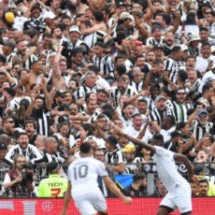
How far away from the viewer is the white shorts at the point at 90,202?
71.9 feet

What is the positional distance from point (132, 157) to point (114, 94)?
2746 millimetres

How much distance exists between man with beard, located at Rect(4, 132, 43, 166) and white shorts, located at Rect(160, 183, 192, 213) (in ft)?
8.43

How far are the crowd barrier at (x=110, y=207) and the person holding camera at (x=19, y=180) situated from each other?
354 mm

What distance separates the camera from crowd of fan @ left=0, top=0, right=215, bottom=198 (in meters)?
25.7

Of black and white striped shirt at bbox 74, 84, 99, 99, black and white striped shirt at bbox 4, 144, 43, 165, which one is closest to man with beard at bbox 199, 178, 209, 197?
black and white striped shirt at bbox 4, 144, 43, 165

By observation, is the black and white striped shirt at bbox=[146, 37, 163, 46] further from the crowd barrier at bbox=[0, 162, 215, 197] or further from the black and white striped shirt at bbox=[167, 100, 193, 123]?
the crowd barrier at bbox=[0, 162, 215, 197]

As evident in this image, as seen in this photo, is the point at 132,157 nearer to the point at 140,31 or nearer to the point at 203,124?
the point at 203,124

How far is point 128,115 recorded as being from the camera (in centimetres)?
2681

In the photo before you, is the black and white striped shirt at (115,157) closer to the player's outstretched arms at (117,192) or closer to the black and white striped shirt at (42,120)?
the black and white striped shirt at (42,120)

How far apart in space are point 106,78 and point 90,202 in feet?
22.8

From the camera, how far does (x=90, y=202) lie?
72.2ft

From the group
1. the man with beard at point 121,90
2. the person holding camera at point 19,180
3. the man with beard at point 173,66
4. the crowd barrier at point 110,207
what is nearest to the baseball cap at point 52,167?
the person holding camera at point 19,180

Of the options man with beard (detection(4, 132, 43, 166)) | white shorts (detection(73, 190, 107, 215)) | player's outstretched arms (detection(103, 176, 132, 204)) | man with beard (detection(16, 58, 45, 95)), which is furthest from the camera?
man with beard (detection(16, 58, 45, 95))

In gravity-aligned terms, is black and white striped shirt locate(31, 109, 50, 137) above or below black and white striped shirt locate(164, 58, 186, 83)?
below
